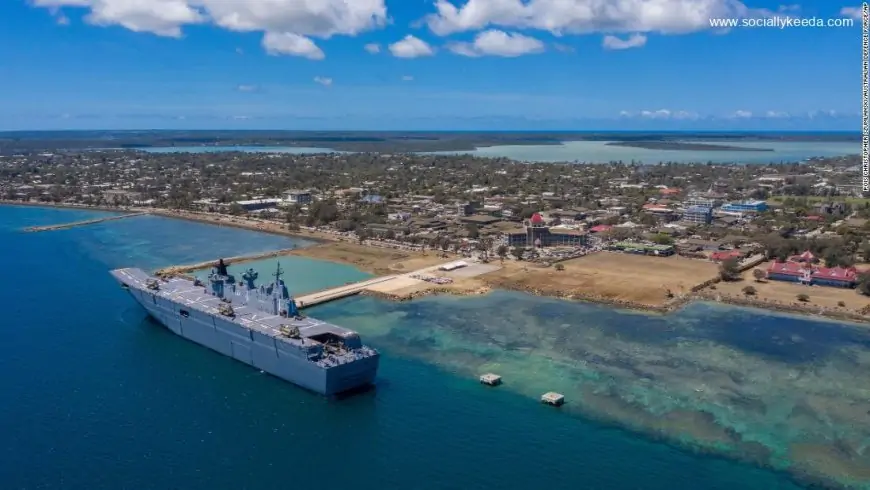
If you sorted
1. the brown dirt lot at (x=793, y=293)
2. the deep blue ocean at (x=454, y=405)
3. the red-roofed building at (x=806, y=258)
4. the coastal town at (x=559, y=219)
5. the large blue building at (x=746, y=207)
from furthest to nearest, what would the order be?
1. the large blue building at (x=746, y=207)
2. the red-roofed building at (x=806, y=258)
3. the coastal town at (x=559, y=219)
4. the brown dirt lot at (x=793, y=293)
5. the deep blue ocean at (x=454, y=405)

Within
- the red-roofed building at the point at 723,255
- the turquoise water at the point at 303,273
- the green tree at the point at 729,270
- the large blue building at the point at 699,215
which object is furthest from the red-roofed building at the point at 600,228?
the turquoise water at the point at 303,273

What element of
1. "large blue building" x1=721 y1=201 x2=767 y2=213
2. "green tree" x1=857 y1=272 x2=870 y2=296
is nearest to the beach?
"green tree" x1=857 y1=272 x2=870 y2=296

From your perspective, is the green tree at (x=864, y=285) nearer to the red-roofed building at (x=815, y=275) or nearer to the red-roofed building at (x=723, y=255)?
the red-roofed building at (x=815, y=275)

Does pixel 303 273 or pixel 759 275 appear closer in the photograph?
pixel 759 275

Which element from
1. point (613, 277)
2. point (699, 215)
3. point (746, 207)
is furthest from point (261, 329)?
point (746, 207)

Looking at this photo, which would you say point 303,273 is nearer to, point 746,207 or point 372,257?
point 372,257

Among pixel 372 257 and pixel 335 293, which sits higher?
pixel 335 293
